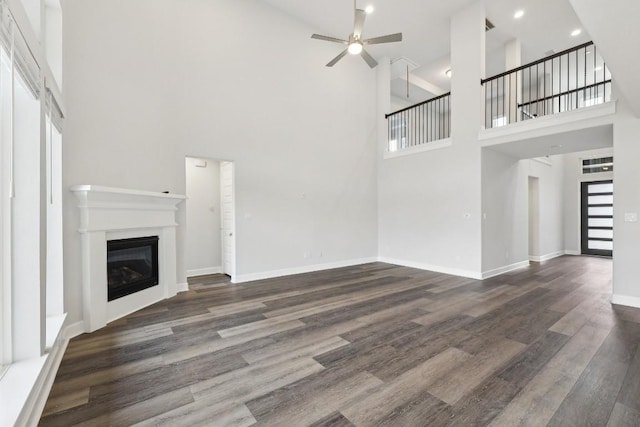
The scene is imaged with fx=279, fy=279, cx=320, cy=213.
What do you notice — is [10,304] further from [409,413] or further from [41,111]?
[409,413]

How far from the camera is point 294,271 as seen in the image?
5.86 metres

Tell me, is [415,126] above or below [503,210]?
above

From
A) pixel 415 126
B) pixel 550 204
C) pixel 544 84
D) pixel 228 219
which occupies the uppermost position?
pixel 415 126

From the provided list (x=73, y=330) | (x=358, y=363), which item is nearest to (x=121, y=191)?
(x=73, y=330)

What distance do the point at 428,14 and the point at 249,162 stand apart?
483 centimetres

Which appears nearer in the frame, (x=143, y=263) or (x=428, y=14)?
(x=143, y=263)

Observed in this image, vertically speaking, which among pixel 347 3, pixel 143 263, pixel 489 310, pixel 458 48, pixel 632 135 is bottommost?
pixel 489 310

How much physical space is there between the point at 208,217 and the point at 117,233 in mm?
2475

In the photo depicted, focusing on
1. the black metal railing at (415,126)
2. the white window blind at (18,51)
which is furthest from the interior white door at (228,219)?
the black metal railing at (415,126)

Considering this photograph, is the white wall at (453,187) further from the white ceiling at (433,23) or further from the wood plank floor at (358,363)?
the wood plank floor at (358,363)

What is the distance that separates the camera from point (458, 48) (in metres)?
5.72

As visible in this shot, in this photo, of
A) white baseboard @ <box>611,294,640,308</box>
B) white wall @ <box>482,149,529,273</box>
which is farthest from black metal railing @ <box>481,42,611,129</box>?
white baseboard @ <box>611,294,640,308</box>

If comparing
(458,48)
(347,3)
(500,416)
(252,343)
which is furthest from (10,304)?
(458,48)

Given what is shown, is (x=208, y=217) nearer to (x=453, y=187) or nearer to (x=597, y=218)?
(x=453, y=187)
